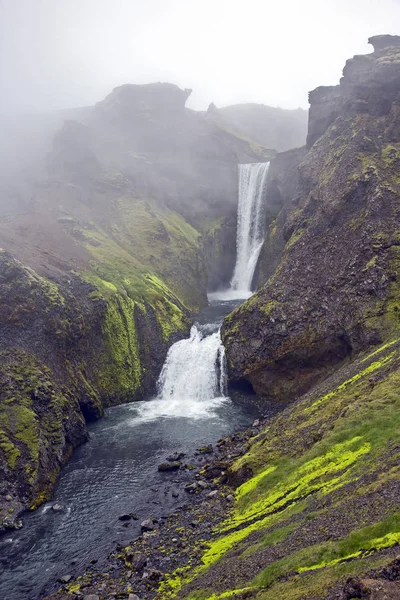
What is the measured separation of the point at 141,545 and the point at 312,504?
12289 mm

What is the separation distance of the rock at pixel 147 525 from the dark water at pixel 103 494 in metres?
0.52

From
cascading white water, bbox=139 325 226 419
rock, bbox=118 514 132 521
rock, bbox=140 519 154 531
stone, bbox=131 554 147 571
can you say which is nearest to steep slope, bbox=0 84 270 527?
cascading white water, bbox=139 325 226 419

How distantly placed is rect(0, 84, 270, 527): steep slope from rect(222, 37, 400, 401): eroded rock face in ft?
54.1

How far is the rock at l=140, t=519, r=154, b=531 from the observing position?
103 feet

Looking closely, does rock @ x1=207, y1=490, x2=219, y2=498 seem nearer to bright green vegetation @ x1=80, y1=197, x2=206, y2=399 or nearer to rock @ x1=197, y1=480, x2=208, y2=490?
rock @ x1=197, y1=480, x2=208, y2=490

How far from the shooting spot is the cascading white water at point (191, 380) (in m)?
56.8

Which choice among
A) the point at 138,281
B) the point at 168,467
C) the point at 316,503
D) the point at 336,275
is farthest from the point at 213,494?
the point at 138,281

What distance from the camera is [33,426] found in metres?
41.8

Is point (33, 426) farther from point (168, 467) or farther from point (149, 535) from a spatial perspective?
point (149, 535)

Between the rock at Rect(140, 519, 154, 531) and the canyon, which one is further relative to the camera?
the rock at Rect(140, 519, 154, 531)

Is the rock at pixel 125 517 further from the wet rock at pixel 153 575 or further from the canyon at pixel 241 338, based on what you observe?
the wet rock at pixel 153 575

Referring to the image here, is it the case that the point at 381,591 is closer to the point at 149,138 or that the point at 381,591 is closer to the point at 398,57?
the point at 398,57

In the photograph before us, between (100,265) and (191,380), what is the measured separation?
27708 mm

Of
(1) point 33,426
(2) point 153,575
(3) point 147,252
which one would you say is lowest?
(2) point 153,575
